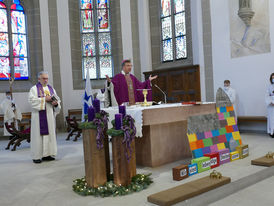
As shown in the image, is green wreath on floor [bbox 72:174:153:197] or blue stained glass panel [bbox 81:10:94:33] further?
blue stained glass panel [bbox 81:10:94:33]

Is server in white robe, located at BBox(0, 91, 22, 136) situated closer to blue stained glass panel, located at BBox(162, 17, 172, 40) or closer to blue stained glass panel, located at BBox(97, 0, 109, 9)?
blue stained glass panel, located at BBox(97, 0, 109, 9)

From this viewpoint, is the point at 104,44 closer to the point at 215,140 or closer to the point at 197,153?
the point at 215,140

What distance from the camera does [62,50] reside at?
36.4 feet

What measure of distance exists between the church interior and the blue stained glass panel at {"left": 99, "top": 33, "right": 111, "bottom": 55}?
42 mm

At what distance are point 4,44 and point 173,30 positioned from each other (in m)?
6.44

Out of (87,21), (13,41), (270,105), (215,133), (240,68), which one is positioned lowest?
(215,133)

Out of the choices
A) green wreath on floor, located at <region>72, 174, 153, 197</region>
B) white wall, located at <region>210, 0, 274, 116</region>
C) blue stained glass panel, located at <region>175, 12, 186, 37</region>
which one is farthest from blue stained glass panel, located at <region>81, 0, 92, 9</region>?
green wreath on floor, located at <region>72, 174, 153, 197</region>


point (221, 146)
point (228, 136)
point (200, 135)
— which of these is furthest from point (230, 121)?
point (200, 135)

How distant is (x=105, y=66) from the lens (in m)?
12.2

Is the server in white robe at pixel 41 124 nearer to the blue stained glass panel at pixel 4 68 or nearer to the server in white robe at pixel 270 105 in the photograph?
the server in white robe at pixel 270 105

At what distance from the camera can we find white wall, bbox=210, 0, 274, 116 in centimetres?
811

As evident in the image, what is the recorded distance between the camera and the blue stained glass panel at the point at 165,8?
11.2 metres

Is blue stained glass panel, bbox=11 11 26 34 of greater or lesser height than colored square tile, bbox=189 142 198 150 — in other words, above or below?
above

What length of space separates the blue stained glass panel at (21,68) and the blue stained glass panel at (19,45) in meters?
0.23
